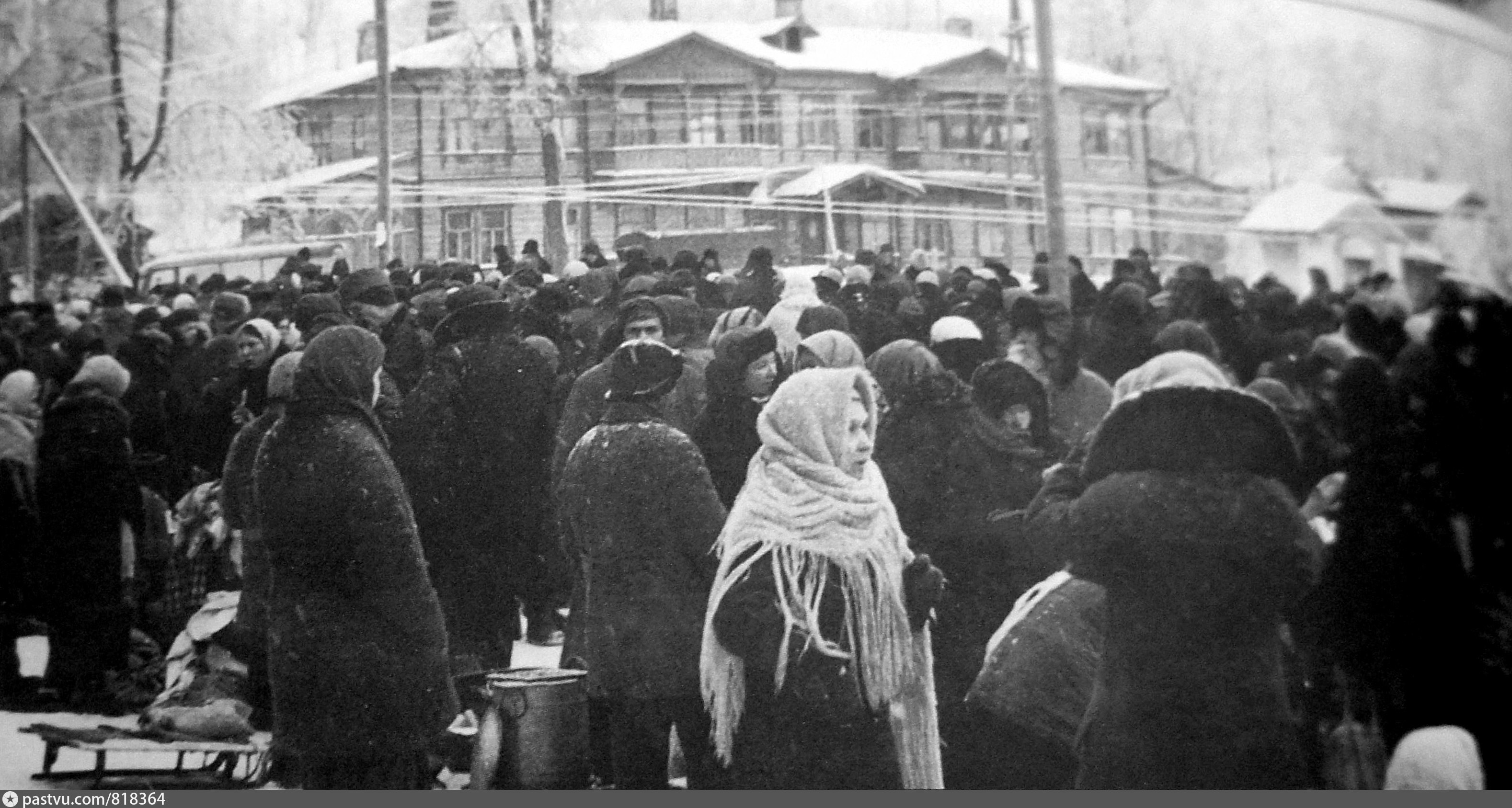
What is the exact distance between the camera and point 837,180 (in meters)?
4.42

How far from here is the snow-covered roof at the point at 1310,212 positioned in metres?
4.18

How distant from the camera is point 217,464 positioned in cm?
466

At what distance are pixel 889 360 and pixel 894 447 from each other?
24 centimetres

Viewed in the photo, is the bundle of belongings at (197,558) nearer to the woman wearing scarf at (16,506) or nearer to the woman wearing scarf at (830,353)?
the woman wearing scarf at (16,506)

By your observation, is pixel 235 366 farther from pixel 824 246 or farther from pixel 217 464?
pixel 824 246

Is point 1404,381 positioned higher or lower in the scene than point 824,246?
lower

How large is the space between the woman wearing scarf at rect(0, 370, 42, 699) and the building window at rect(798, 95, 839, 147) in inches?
96.2

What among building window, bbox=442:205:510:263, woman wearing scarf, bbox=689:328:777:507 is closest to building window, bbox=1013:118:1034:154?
woman wearing scarf, bbox=689:328:777:507

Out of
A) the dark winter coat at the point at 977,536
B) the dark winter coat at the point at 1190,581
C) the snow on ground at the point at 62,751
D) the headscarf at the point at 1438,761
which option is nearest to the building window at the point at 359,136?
the snow on ground at the point at 62,751

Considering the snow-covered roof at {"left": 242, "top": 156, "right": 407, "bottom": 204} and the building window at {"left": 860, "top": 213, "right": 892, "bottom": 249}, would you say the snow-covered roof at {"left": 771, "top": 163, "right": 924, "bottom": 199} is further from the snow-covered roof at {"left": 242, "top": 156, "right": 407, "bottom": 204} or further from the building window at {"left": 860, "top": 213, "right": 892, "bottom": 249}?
the snow-covered roof at {"left": 242, "top": 156, "right": 407, "bottom": 204}

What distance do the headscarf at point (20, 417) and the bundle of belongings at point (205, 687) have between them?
816 millimetres
